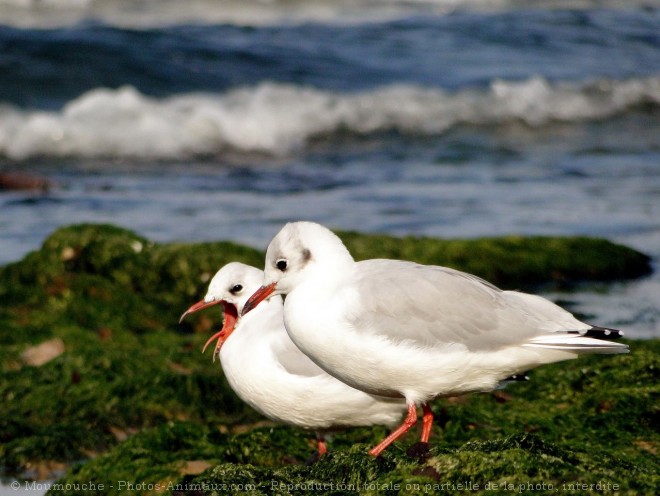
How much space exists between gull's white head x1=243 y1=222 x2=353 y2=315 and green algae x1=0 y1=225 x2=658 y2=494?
864 millimetres

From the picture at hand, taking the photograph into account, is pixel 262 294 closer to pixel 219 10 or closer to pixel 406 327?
pixel 406 327

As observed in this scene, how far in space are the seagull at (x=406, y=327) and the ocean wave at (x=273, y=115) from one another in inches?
509

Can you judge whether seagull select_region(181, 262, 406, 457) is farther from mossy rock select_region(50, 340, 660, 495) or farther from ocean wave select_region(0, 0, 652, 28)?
ocean wave select_region(0, 0, 652, 28)

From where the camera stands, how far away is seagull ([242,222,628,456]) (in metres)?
5.01

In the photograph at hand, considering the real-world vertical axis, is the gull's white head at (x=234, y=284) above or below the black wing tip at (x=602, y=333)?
below

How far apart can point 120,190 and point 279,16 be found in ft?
40.9

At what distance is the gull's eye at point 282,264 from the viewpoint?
5227mm

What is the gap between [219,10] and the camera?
86.1ft

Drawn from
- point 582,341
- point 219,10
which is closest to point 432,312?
point 582,341

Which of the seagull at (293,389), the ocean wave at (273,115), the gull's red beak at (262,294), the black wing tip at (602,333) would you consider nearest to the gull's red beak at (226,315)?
the seagull at (293,389)

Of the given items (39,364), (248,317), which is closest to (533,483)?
(248,317)

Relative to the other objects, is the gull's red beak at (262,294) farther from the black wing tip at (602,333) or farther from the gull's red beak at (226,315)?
the black wing tip at (602,333)

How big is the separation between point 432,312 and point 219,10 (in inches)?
872

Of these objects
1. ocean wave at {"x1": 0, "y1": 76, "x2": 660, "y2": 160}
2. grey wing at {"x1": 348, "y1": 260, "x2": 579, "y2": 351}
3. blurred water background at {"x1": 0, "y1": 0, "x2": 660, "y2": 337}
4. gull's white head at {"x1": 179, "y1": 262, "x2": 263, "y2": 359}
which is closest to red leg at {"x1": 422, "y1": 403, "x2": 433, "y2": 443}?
grey wing at {"x1": 348, "y1": 260, "x2": 579, "y2": 351}
